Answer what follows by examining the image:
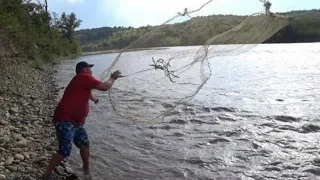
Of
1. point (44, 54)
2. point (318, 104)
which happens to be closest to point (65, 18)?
point (44, 54)

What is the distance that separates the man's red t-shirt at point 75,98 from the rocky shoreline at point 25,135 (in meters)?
1.61

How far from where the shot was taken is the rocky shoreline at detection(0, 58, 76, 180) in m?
7.39

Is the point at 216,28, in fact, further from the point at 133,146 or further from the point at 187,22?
the point at 133,146

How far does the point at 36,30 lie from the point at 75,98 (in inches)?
1740

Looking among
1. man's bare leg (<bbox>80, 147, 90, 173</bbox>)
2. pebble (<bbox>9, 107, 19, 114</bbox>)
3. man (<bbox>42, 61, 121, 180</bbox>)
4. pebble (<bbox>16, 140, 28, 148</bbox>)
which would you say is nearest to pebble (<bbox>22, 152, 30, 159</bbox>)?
pebble (<bbox>16, 140, 28, 148</bbox>)

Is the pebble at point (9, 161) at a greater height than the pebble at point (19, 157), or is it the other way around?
the pebble at point (9, 161)

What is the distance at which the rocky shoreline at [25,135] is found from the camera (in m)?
7.39

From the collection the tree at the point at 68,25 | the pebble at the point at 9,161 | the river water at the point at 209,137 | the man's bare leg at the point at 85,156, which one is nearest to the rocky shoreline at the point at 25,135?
the pebble at the point at 9,161

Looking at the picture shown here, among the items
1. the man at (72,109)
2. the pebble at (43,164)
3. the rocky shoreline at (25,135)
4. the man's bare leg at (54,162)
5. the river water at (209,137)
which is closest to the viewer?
the man at (72,109)

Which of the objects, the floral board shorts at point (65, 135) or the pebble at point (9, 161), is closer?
the floral board shorts at point (65, 135)

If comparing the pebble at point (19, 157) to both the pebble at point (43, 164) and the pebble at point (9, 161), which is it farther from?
the pebble at point (43, 164)

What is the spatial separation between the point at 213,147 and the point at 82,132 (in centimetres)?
437

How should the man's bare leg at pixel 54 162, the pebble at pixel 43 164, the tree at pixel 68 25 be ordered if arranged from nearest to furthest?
the man's bare leg at pixel 54 162, the pebble at pixel 43 164, the tree at pixel 68 25

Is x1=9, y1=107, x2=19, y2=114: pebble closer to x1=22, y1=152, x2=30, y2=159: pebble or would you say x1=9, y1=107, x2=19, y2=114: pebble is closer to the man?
x1=22, y1=152, x2=30, y2=159: pebble
